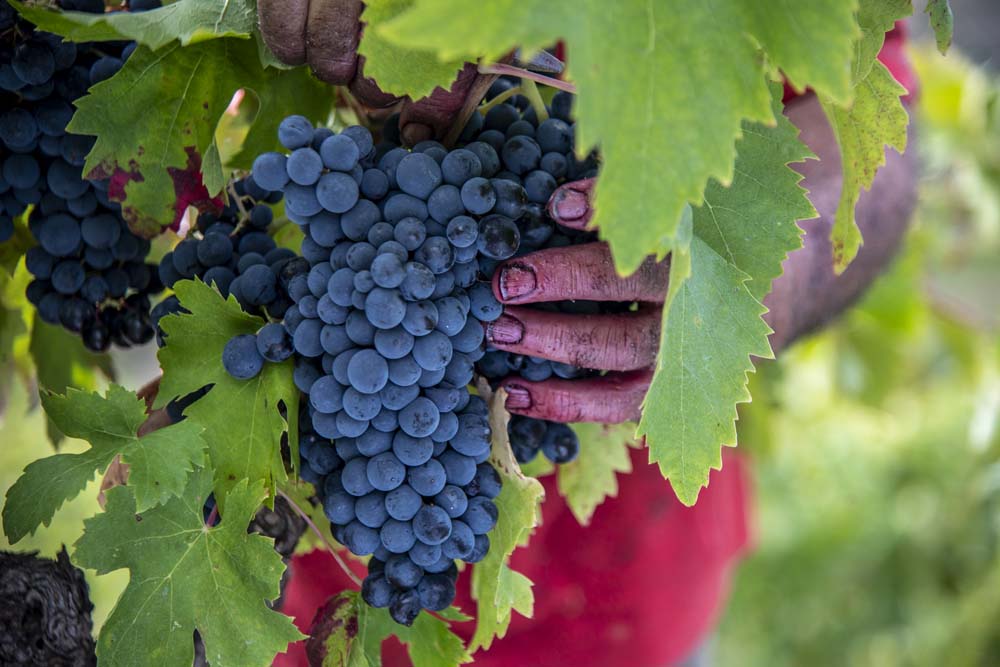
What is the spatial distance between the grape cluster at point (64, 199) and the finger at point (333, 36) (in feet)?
0.42

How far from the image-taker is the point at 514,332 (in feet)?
1.55

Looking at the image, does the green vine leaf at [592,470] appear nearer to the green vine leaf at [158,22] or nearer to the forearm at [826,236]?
the forearm at [826,236]

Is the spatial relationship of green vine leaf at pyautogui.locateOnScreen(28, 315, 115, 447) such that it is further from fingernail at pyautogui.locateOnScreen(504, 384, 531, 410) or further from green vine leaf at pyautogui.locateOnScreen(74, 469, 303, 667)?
fingernail at pyautogui.locateOnScreen(504, 384, 531, 410)

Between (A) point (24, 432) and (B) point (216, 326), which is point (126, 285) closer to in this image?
(B) point (216, 326)

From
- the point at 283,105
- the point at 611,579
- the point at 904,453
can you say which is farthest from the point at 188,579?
the point at 904,453

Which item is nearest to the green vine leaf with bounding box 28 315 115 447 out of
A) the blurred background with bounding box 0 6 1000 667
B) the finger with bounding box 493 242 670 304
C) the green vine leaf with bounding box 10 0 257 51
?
the blurred background with bounding box 0 6 1000 667

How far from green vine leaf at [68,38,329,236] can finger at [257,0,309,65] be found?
0.20 feet

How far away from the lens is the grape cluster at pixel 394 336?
0.43m

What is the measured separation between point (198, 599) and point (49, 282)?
251 millimetres

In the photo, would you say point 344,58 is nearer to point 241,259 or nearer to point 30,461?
point 241,259

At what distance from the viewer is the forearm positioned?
774 mm

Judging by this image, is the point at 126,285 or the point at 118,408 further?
the point at 126,285

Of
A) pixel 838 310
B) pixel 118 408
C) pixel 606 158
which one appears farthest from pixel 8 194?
pixel 838 310

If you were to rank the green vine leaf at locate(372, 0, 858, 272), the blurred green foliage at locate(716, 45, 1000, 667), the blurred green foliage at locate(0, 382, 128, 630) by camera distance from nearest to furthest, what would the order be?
1. the green vine leaf at locate(372, 0, 858, 272)
2. the blurred green foliage at locate(0, 382, 128, 630)
3. the blurred green foliage at locate(716, 45, 1000, 667)
